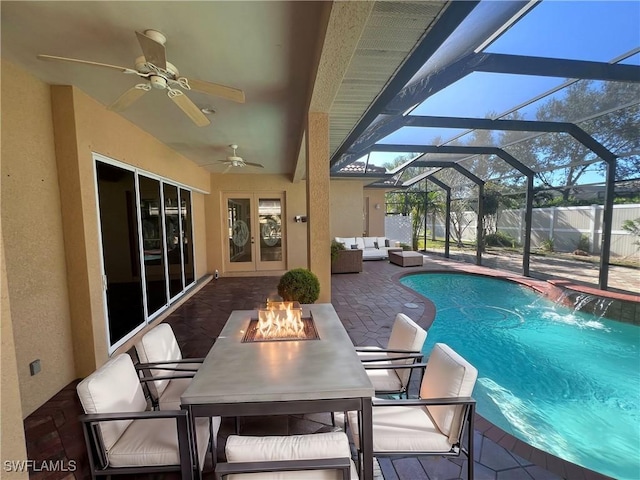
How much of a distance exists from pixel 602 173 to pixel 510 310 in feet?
12.1

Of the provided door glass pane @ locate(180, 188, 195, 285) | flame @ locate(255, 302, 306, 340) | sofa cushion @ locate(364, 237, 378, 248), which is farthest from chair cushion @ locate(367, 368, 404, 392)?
sofa cushion @ locate(364, 237, 378, 248)

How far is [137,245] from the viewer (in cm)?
420

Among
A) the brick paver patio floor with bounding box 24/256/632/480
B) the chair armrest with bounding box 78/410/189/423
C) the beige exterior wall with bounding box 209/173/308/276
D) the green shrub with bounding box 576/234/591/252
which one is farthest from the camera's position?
the beige exterior wall with bounding box 209/173/308/276

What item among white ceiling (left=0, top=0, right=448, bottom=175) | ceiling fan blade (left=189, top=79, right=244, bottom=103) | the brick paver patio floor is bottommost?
the brick paver patio floor

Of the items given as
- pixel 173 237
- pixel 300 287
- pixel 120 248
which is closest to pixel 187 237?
pixel 173 237

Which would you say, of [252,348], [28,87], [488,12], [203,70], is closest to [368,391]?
[252,348]

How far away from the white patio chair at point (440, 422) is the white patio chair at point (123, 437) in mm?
935

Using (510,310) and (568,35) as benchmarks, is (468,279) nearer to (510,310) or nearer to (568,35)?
(510,310)

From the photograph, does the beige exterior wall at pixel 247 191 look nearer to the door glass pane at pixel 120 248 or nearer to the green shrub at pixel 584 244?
the door glass pane at pixel 120 248

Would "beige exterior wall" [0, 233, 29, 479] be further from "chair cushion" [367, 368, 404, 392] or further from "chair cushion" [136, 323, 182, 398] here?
"chair cushion" [367, 368, 404, 392]

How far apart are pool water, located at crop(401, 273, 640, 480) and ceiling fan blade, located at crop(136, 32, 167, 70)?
4224 millimetres

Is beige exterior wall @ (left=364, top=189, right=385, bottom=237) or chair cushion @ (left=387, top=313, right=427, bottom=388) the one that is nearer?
chair cushion @ (left=387, top=313, right=427, bottom=388)

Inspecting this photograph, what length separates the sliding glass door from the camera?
11.5 ft

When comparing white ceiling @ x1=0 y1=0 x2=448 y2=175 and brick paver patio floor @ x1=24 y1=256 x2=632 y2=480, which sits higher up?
white ceiling @ x1=0 y1=0 x2=448 y2=175
